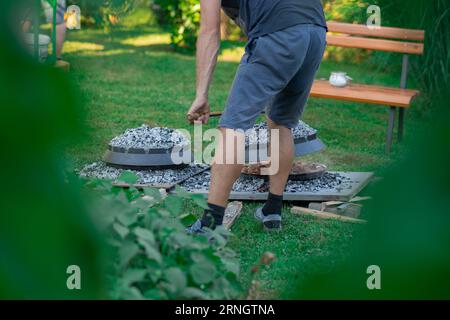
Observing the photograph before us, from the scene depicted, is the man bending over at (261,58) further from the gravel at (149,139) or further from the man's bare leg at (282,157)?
the gravel at (149,139)

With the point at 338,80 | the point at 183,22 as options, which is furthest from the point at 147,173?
the point at 183,22

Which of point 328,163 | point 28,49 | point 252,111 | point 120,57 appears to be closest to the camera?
point 28,49

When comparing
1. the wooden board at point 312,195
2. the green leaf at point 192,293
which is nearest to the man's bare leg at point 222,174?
the wooden board at point 312,195

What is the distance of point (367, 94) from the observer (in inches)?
252

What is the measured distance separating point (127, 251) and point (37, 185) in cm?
126

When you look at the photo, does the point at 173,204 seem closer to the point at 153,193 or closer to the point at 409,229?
the point at 153,193

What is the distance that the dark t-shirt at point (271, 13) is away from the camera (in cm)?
347

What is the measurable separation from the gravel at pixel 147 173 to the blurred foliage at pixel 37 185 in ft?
13.2

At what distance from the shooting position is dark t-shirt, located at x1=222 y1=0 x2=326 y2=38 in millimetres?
3467
